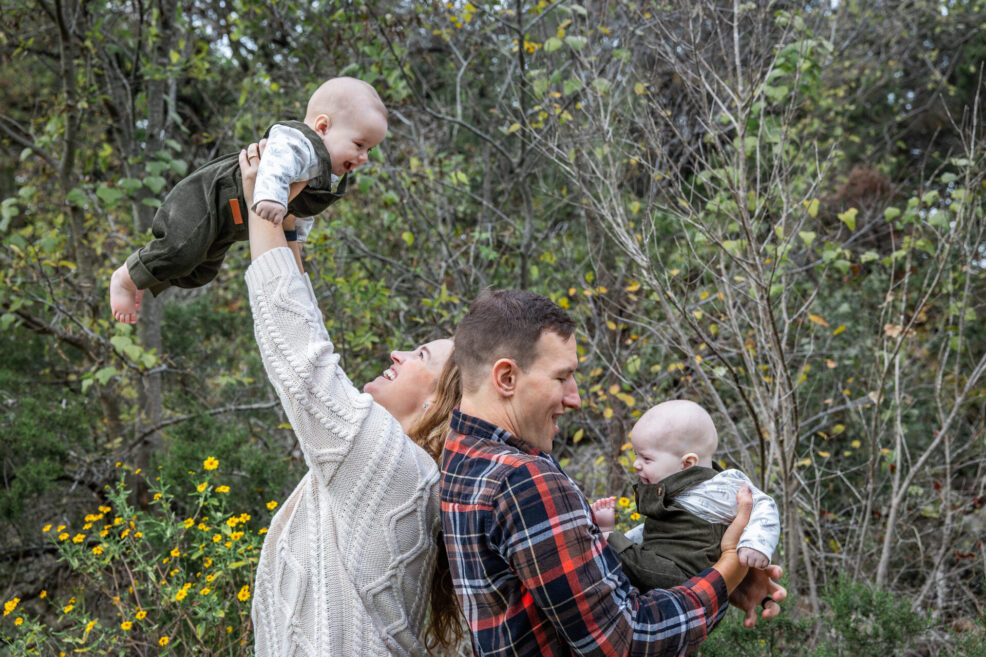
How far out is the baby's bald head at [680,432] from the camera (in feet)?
6.27

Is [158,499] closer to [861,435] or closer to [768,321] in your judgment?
[768,321]

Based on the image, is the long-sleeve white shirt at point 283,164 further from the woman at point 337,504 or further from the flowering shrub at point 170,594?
the flowering shrub at point 170,594

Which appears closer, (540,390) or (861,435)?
(540,390)

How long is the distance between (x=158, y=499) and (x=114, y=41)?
309cm

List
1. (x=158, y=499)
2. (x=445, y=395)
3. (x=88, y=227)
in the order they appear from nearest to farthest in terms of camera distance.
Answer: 1. (x=445, y=395)
2. (x=158, y=499)
3. (x=88, y=227)

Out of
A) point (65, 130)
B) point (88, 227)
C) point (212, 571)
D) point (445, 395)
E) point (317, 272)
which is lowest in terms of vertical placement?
point (212, 571)

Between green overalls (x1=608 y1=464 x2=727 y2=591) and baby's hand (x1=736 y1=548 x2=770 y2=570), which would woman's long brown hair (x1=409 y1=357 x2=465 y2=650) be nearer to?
green overalls (x1=608 y1=464 x2=727 y2=591)

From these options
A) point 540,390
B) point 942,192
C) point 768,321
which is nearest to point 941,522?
point 768,321

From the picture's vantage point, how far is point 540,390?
153 cm

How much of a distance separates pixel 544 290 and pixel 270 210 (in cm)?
335

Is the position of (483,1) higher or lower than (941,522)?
higher

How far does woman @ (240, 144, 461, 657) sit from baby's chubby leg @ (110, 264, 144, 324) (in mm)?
420

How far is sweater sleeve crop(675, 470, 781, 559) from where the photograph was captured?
1.66 metres

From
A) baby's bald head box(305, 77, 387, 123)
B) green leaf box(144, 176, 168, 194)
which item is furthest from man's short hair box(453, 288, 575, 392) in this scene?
green leaf box(144, 176, 168, 194)
